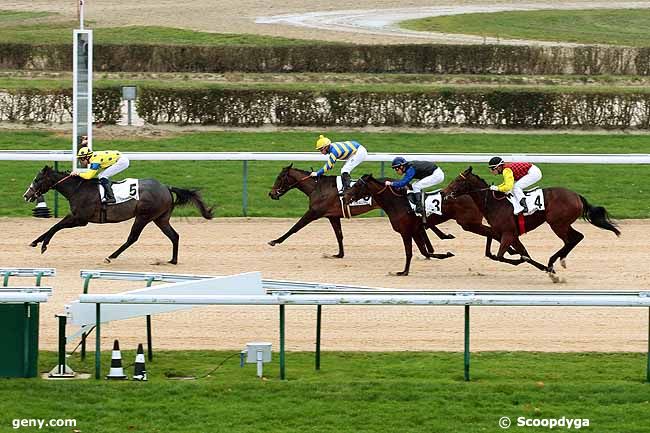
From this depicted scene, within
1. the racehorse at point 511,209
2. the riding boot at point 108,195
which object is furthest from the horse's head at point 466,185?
the riding boot at point 108,195

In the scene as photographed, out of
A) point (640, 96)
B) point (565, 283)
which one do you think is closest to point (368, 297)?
point (565, 283)

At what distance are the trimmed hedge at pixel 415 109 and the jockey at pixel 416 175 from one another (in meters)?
8.10

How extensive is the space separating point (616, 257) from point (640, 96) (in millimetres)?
8415

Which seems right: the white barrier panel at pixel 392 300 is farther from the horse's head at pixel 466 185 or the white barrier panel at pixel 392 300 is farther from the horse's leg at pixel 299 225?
the horse's leg at pixel 299 225

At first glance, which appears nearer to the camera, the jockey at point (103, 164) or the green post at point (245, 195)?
the jockey at point (103, 164)

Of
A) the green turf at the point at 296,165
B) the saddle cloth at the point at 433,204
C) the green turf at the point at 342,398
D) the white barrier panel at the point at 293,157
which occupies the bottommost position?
the green turf at the point at 296,165

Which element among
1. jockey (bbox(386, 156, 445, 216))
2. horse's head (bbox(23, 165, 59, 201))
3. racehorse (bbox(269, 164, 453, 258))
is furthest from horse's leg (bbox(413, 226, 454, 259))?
horse's head (bbox(23, 165, 59, 201))

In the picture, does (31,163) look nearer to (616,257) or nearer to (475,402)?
(616,257)

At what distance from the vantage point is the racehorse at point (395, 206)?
14062 millimetres

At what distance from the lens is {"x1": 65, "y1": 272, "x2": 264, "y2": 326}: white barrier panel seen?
9.70 metres

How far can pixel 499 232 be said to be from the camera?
45.2 feet

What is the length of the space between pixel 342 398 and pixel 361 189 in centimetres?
526

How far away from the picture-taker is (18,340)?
944 centimetres

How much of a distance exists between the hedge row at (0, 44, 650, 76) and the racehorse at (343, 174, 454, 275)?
44.6 ft
